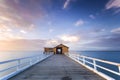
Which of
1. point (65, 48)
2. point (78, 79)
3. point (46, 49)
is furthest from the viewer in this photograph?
point (46, 49)

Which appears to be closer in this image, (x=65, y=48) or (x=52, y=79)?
(x=52, y=79)

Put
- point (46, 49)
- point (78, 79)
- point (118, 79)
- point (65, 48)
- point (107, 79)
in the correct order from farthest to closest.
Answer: point (46, 49) < point (65, 48) < point (118, 79) < point (78, 79) < point (107, 79)

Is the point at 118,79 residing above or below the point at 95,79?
below

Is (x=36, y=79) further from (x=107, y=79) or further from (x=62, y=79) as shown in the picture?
(x=107, y=79)

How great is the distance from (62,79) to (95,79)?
68.8 inches

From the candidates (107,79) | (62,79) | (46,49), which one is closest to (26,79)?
(62,79)

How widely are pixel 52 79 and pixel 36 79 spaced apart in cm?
84

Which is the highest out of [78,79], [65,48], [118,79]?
[65,48]

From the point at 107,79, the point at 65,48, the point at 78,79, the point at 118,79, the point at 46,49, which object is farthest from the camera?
the point at 46,49

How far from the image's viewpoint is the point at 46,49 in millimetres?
53438

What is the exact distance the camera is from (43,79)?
6.30 meters

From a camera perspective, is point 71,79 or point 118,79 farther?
point 118,79

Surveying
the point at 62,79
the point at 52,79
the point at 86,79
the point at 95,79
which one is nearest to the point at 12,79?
the point at 52,79

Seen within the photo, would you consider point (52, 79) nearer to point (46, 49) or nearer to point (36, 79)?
point (36, 79)
